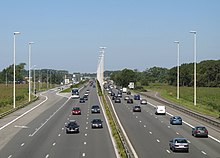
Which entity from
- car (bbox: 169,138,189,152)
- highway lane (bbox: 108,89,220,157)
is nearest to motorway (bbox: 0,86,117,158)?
highway lane (bbox: 108,89,220,157)

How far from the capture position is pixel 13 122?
62.5 metres

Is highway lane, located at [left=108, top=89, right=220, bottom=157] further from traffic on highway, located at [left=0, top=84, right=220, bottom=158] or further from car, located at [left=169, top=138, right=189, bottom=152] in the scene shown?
car, located at [left=169, top=138, right=189, bottom=152]

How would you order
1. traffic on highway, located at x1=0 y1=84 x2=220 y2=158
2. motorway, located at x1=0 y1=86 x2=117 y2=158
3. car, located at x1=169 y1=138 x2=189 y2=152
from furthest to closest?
car, located at x1=169 y1=138 x2=189 y2=152 → traffic on highway, located at x1=0 y1=84 x2=220 y2=158 → motorway, located at x1=0 y1=86 x2=117 y2=158

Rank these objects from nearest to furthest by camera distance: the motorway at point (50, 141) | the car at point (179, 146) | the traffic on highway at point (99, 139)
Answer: the motorway at point (50, 141) < the traffic on highway at point (99, 139) < the car at point (179, 146)

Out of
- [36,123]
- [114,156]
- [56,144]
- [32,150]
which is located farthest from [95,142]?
[36,123]

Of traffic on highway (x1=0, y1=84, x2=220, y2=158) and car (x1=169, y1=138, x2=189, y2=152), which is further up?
car (x1=169, y1=138, x2=189, y2=152)

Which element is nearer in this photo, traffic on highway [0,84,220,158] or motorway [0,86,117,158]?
motorway [0,86,117,158]

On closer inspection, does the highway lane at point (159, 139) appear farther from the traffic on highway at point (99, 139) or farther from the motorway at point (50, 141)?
the motorway at point (50, 141)

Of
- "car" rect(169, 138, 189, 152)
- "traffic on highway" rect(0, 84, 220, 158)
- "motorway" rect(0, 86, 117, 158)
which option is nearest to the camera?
"motorway" rect(0, 86, 117, 158)

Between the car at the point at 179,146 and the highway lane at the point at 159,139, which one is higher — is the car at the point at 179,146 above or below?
above

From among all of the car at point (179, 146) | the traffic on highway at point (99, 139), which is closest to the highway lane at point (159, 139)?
the traffic on highway at point (99, 139)

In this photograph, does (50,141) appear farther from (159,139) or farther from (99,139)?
(159,139)

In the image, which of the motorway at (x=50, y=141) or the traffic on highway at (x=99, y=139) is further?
the traffic on highway at (x=99, y=139)

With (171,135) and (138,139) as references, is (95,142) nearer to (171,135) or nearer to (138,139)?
(138,139)
